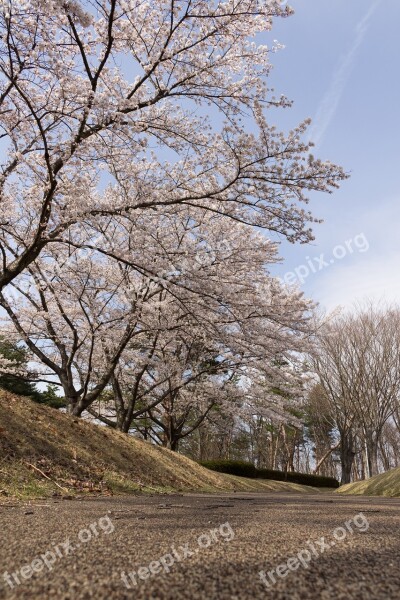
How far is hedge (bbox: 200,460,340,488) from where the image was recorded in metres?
20.4

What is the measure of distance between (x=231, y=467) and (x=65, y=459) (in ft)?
53.7

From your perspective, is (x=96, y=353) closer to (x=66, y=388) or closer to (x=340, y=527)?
(x=66, y=388)

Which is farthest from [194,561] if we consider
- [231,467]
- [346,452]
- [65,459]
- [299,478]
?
[299,478]

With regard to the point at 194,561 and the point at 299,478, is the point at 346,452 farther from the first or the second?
the point at 194,561

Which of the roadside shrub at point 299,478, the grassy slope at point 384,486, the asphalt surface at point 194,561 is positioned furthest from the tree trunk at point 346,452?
the asphalt surface at point 194,561

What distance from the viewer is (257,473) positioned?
77.2ft

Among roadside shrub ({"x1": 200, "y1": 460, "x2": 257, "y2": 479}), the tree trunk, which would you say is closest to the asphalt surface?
roadside shrub ({"x1": 200, "y1": 460, "x2": 257, "y2": 479})

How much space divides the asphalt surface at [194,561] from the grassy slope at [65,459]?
2751 millimetres

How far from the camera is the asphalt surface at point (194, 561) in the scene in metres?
1.15

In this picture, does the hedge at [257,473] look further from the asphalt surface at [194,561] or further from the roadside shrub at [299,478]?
the asphalt surface at [194,561]

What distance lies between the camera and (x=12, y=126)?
692 centimetres

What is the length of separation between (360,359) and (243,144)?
54.7 ft

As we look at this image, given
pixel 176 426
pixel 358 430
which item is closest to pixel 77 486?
pixel 176 426

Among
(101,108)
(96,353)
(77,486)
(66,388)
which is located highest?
(101,108)
